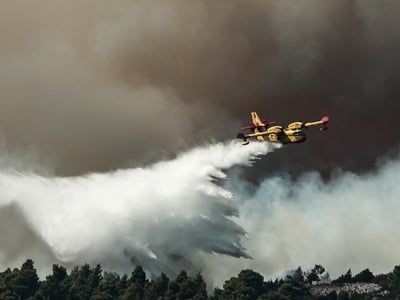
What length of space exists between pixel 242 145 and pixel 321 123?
1242 centimetres

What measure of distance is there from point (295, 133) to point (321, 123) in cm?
571

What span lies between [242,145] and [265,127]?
436 centimetres

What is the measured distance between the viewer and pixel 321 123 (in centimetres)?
15925

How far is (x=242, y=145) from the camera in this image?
163750mm

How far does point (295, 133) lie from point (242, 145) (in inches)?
433

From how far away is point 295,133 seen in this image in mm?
155500

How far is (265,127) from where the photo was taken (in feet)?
539

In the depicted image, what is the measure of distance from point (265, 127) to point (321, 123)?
9216 mm

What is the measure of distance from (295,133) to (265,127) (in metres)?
9.55
